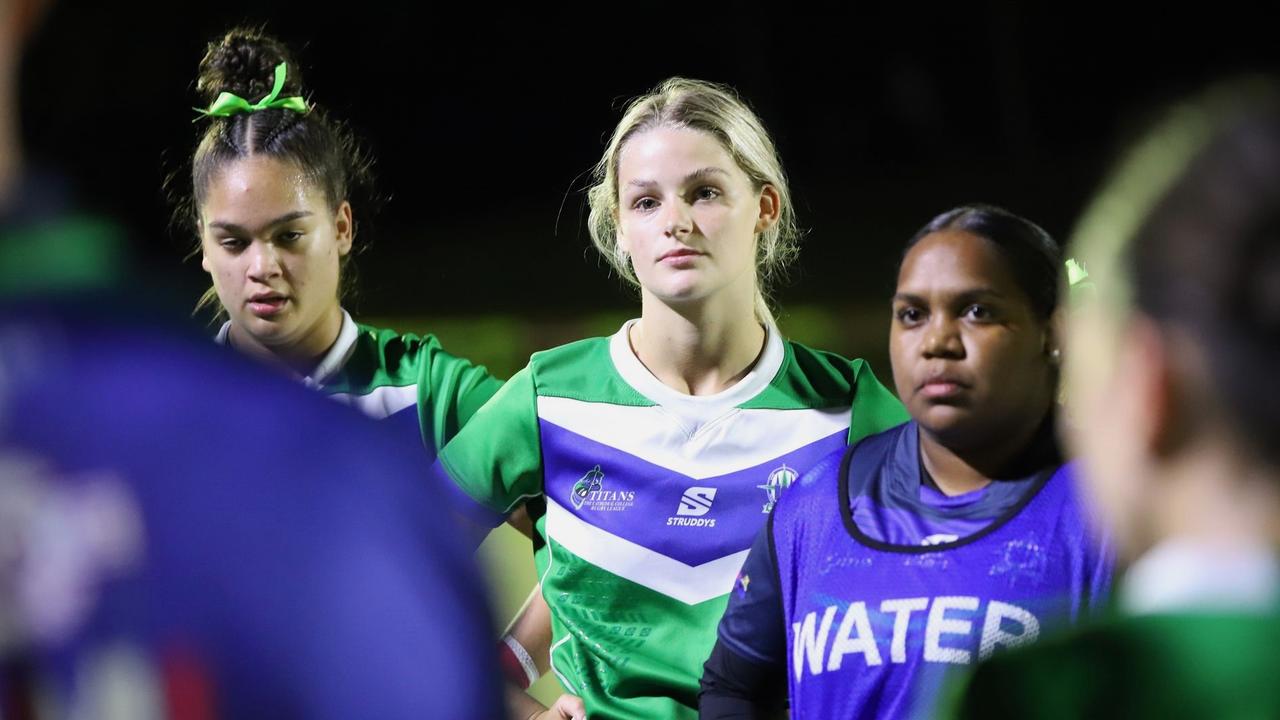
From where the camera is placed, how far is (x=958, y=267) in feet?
6.68

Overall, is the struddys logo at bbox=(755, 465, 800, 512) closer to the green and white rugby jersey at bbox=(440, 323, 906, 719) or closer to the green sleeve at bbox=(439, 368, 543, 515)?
the green and white rugby jersey at bbox=(440, 323, 906, 719)

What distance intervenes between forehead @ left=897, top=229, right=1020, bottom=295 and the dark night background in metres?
5.70

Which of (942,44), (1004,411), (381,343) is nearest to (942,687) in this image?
(1004,411)

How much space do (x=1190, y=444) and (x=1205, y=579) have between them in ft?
0.25

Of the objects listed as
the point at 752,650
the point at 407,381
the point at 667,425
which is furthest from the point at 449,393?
the point at 752,650

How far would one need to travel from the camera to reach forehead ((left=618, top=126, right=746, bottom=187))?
263 centimetres

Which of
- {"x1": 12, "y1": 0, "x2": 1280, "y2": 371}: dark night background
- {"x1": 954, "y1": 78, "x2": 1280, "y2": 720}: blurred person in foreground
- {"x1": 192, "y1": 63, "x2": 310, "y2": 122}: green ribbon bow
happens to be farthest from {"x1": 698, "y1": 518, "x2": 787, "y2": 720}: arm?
{"x1": 12, "y1": 0, "x2": 1280, "y2": 371}: dark night background

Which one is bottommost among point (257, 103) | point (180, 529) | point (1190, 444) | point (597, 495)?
point (180, 529)

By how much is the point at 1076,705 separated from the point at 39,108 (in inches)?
26.3

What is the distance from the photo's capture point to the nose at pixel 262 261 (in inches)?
111

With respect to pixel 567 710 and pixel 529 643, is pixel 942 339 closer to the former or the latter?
pixel 567 710

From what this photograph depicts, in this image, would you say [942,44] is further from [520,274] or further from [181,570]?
[181,570]

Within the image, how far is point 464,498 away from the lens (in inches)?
106

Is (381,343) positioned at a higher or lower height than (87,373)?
higher
